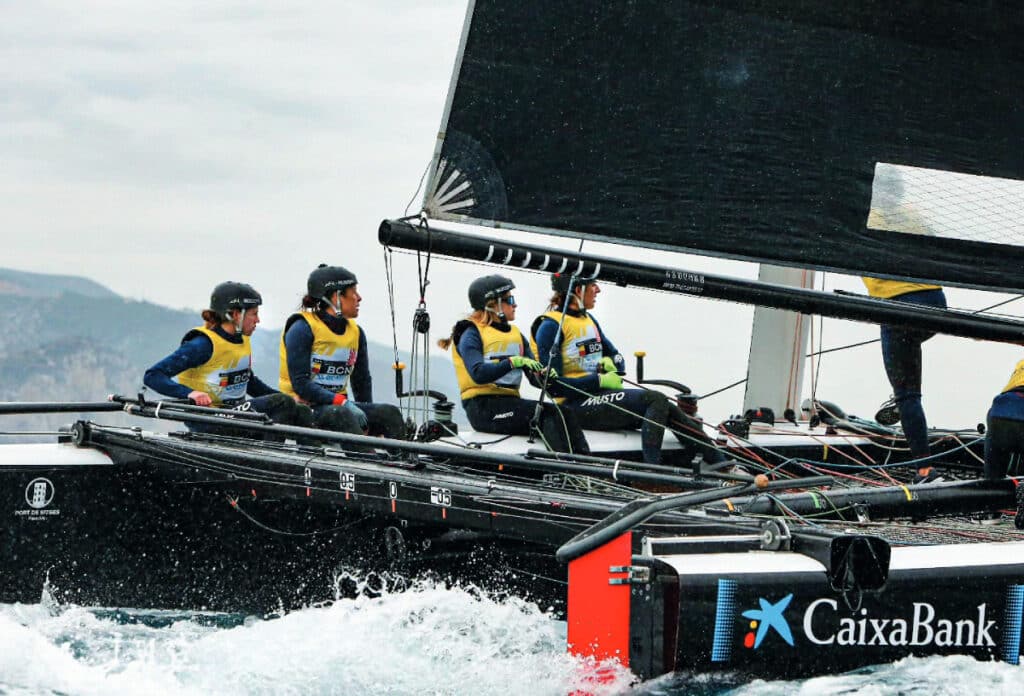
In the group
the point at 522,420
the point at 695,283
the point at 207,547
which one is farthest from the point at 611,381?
the point at 207,547

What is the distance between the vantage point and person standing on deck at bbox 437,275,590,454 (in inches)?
252

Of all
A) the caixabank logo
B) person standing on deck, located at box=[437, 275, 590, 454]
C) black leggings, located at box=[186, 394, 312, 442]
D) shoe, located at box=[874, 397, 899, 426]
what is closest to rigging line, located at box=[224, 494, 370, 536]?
black leggings, located at box=[186, 394, 312, 442]

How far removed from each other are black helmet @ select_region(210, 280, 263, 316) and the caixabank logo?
3328 millimetres

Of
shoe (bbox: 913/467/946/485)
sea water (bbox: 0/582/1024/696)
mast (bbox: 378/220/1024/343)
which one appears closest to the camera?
sea water (bbox: 0/582/1024/696)

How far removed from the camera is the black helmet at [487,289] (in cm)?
690

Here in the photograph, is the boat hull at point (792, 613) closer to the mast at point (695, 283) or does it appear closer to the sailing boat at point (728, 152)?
the mast at point (695, 283)

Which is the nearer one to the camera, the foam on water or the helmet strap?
the foam on water

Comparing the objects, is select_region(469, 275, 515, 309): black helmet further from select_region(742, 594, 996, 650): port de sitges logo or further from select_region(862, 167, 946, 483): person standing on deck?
select_region(742, 594, 996, 650): port de sitges logo

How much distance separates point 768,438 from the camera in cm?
707

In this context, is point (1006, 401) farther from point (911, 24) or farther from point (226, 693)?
point (226, 693)

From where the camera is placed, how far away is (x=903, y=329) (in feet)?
17.6

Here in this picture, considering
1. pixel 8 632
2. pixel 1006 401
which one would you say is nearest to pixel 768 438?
pixel 1006 401

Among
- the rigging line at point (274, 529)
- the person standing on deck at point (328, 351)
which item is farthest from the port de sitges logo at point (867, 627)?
the person standing on deck at point (328, 351)

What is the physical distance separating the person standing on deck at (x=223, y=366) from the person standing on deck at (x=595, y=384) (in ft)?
4.07
